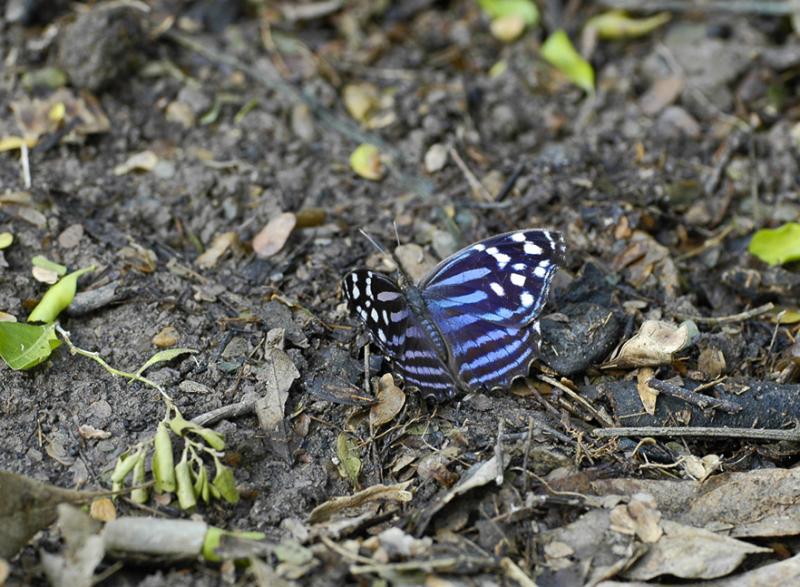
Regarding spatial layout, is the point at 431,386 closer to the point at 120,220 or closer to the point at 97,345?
the point at 97,345

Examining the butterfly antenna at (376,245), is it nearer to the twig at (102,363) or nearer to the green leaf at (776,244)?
the twig at (102,363)

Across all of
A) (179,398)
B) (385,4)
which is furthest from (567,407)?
(385,4)

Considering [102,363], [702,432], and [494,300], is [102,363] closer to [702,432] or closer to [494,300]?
[494,300]

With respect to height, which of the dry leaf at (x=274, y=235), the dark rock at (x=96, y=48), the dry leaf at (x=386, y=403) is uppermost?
the dark rock at (x=96, y=48)

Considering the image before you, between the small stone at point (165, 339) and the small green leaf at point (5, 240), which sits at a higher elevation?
the small green leaf at point (5, 240)

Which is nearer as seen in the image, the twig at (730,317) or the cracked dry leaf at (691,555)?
the cracked dry leaf at (691,555)

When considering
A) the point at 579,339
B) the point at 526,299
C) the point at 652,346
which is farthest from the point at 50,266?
the point at 652,346

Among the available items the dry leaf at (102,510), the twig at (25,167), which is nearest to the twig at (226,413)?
the dry leaf at (102,510)
